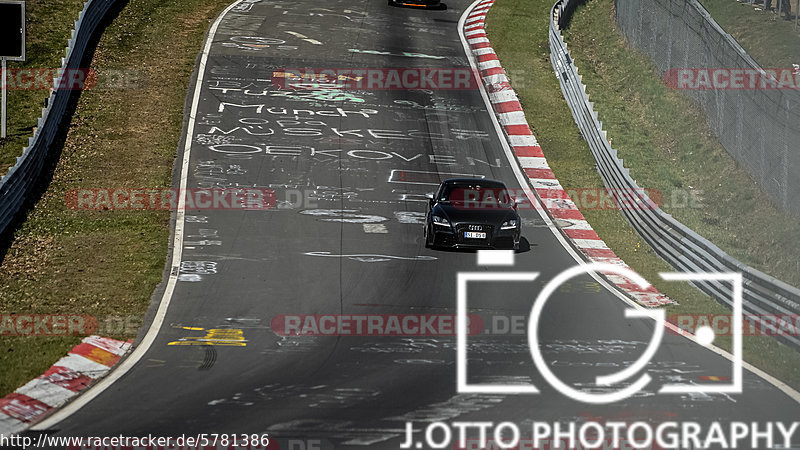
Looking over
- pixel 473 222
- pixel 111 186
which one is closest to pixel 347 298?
pixel 473 222

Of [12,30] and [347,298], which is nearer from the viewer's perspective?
[347,298]

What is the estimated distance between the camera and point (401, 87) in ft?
104

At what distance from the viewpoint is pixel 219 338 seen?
13047 millimetres

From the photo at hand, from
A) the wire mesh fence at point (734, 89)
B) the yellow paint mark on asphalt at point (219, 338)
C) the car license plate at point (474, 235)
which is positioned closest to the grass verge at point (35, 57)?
the car license plate at point (474, 235)

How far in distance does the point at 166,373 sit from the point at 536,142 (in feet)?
57.3

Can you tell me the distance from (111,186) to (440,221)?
8.14 metres

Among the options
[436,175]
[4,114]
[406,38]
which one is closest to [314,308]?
[436,175]

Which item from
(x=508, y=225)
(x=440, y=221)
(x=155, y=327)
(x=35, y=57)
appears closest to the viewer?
(x=155, y=327)

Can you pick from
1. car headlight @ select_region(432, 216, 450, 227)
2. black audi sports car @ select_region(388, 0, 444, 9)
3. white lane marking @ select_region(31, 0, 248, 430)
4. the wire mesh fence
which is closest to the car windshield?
car headlight @ select_region(432, 216, 450, 227)

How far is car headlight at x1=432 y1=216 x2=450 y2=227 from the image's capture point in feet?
59.9

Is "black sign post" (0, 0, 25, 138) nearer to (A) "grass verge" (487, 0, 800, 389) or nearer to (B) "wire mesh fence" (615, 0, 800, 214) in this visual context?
(A) "grass verge" (487, 0, 800, 389)

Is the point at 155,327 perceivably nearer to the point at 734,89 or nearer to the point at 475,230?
the point at 475,230

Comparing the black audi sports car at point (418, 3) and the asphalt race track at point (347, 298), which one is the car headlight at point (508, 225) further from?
the black audi sports car at point (418, 3)

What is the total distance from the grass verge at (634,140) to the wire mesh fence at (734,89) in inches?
21.6
